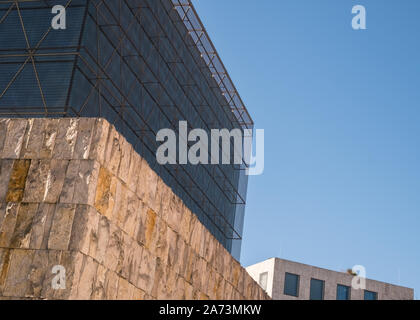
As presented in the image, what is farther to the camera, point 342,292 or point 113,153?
point 342,292

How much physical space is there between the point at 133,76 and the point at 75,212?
1669 cm

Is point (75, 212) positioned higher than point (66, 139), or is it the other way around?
point (66, 139)

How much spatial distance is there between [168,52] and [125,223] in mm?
19831

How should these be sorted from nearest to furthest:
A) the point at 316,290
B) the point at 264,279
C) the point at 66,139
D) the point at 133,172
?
the point at 66,139 → the point at 133,172 → the point at 316,290 → the point at 264,279

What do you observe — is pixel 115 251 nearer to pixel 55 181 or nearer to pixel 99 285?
pixel 99 285

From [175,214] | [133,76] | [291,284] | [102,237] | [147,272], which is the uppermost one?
[133,76]

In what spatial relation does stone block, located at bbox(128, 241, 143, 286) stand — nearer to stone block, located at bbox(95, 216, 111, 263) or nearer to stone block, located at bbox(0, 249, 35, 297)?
stone block, located at bbox(95, 216, 111, 263)

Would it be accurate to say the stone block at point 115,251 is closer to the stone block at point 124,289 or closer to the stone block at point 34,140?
the stone block at point 124,289

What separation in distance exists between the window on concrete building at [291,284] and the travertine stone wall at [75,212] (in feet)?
127

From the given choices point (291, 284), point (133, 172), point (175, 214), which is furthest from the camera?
point (291, 284)

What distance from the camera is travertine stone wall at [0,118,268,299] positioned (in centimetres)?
906

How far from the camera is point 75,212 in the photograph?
9305mm

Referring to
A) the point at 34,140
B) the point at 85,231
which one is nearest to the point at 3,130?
the point at 34,140

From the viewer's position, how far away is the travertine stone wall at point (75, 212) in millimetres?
9062
